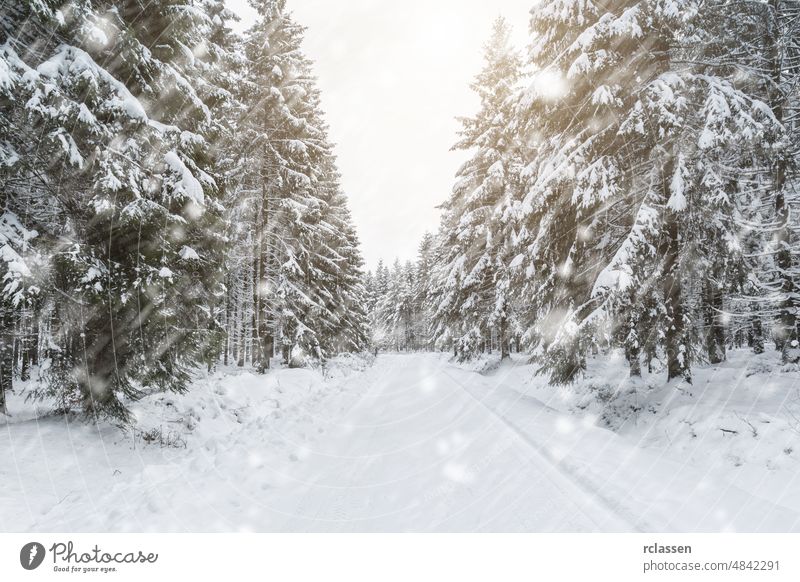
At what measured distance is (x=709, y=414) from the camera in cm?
660

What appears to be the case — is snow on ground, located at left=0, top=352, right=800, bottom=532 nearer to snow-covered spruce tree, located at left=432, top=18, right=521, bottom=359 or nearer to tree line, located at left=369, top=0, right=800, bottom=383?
tree line, located at left=369, top=0, right=800, bottom=383

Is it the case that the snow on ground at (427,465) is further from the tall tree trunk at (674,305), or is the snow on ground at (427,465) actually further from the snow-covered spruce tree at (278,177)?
the snow-covered spruce tree at (278,177)

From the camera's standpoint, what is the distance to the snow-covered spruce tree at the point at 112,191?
18.0 feet

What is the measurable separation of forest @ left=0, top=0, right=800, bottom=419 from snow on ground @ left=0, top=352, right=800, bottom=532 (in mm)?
889

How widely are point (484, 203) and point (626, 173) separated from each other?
11.2m

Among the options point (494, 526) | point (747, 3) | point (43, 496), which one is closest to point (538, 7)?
point (747, 3)

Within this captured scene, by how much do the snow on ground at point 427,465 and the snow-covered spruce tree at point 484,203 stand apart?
981cm

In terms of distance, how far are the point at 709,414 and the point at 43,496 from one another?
9.64 m

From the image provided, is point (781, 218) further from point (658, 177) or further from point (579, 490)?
point (579, 490)

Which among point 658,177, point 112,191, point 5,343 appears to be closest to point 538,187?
point 658,177

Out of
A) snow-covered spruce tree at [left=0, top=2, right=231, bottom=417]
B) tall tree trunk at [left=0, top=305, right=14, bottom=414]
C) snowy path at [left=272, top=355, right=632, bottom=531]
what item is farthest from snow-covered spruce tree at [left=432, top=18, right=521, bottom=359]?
tall tree trunk at [left=0, top=305, right=14, bottom=414]
